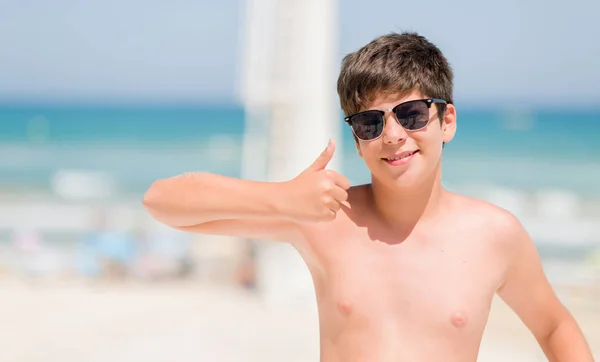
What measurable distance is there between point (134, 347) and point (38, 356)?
0.63m

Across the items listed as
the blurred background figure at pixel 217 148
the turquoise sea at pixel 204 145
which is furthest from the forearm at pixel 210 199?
the turquoise sea at pixel 204 145

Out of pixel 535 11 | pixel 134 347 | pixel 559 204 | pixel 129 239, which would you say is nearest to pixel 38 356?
pixel 134 347

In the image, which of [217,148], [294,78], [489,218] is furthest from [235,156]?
[489,218]

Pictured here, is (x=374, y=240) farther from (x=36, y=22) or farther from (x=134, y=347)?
(x=36, y=22)

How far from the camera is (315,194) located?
5.14 ft

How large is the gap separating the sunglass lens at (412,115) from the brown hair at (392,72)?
0.05 m

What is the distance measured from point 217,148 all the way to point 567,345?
27.8 m

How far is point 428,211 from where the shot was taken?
75.6 inches

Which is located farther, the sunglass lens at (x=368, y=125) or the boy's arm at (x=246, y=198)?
the sunglass lens at (x=368, y=125)

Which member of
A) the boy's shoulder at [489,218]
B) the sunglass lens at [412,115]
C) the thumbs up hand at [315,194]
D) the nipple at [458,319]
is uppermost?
the sunglass lens at [412,115]

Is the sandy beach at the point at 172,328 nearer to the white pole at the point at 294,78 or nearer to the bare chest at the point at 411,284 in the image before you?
the white pole at the point at 294,78

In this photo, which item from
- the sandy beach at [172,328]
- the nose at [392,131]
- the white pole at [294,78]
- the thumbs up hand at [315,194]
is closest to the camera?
the thumbs up hand at [315,194]

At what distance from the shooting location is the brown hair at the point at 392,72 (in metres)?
1.73

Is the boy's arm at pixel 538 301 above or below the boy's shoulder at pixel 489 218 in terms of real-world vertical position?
below
